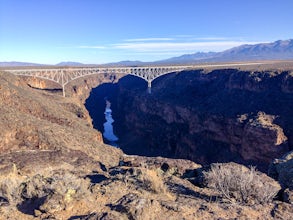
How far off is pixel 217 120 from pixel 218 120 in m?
0.18

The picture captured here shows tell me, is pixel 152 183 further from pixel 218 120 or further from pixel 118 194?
pixel 218 120

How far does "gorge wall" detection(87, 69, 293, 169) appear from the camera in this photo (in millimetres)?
32784

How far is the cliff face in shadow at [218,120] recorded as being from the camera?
3281 centimetres

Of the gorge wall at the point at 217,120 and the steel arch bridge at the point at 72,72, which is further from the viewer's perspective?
the steel arch bridge at the point at 72,72

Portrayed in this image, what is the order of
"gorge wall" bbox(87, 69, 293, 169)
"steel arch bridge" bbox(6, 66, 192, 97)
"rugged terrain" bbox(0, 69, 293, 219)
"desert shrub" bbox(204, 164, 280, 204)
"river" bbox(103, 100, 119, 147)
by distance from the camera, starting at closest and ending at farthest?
Answer: 1. "rugged terrain" bbox(0, 69, 293, 219)
2. "desert shrub" bbox(204, 164, 280, 204)
3. "gorge wall" bbox(87, 69, 293, 169)
4. "river" bbox(103, 100, 119, 147)
5. "steel arch bridge" bbox(6, 66, 192, 97)

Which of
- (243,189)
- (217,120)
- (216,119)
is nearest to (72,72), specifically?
(216,119)

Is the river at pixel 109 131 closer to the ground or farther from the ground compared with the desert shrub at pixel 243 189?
closer to the ground

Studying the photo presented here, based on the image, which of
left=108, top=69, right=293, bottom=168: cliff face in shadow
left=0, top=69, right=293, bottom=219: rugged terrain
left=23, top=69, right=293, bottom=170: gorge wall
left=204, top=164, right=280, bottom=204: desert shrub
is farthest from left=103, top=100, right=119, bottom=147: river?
left=204, top=164, right=280, bottom=204: desert shrub

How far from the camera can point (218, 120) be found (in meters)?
39.6

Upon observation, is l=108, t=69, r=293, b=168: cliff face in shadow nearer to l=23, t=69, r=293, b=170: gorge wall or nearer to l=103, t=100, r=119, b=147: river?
l=23, t=69, r=293, b=170: gorge wall

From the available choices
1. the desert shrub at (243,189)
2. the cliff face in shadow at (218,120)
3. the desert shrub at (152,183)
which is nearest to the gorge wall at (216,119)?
the cliff face in shadow at (218,120)

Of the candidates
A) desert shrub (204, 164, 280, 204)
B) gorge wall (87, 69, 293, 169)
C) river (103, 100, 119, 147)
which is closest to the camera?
desert shrub (204, 164, 280, 204)

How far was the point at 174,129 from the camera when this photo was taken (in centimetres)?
4803

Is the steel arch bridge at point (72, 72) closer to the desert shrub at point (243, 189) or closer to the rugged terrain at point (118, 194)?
the rugged terrain at point (118, 194)
